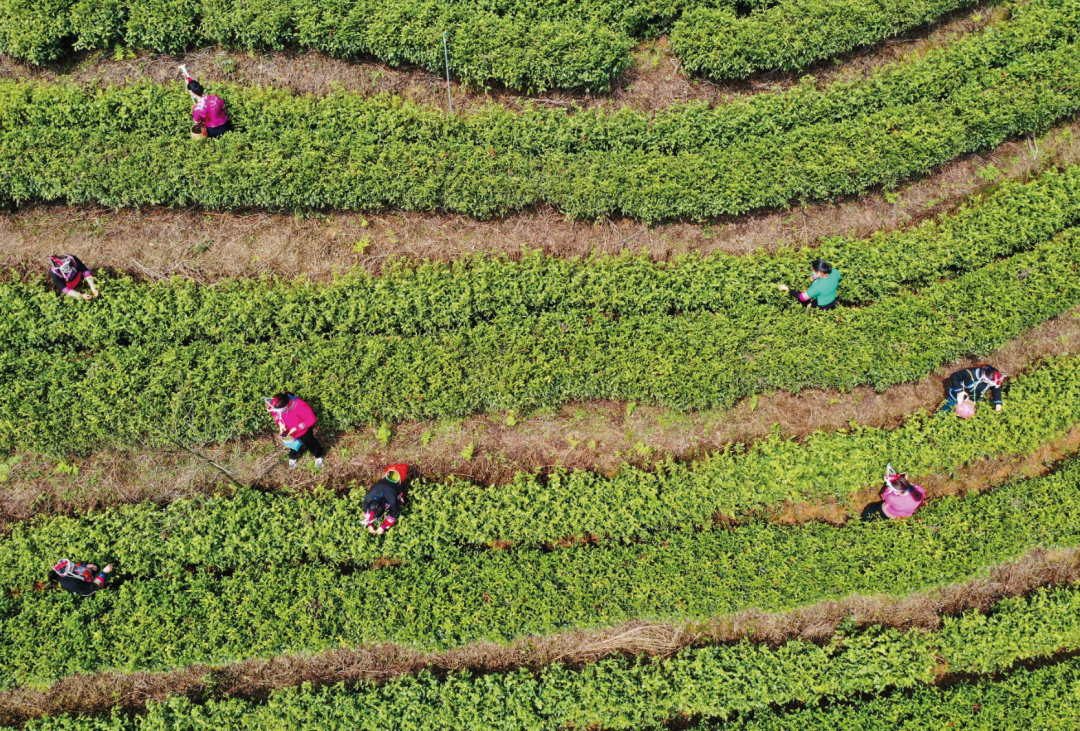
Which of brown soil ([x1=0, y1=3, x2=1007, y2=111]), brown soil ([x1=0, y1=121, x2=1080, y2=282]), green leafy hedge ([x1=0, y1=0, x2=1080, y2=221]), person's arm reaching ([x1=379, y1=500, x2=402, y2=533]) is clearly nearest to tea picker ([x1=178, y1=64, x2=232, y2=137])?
green leafy hedge ([x1=0, y1=0, x2=1080, y2=221])

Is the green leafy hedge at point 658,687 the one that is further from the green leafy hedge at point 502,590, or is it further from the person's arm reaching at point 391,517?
the person's arm reaching at point 391,517

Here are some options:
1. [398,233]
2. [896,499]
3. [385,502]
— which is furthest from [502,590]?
[398,233]

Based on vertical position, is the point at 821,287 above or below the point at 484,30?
below

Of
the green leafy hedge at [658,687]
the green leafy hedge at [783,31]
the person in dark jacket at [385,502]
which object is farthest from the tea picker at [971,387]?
the person in dark jacket at [385,502]

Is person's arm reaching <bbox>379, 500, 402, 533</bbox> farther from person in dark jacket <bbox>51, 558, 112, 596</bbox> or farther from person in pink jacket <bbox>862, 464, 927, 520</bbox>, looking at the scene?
person in pink jacket <bbox>862, 464, 927, 520</bbox>

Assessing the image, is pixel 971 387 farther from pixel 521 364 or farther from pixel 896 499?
pixel 521 364
